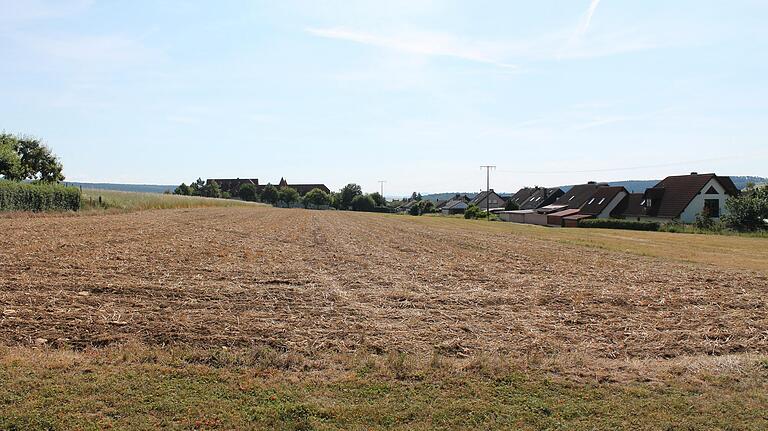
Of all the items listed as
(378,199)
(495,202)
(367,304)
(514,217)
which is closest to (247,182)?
(378,199)

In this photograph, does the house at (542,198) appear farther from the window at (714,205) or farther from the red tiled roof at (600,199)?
the window at (714,205)

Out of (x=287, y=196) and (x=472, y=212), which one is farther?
(x=287, y=196)

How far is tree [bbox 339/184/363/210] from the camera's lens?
14062 cm

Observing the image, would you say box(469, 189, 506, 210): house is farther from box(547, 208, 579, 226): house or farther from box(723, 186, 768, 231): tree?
box(723, 186, 768, 231): tree

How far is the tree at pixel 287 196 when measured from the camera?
145625 millimetres

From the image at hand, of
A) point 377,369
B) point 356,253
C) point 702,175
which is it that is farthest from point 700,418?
point 702,175

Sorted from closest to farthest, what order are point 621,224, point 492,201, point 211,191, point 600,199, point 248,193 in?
point 621,224, point 600,199, point 492,201, point 211,191, point 248,193

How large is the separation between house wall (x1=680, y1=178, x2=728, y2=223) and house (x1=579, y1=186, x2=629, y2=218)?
10399mm

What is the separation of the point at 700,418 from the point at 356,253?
546 inches

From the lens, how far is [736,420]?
4.85 m

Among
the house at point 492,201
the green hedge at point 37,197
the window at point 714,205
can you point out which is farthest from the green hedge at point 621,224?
the house at point 492,201

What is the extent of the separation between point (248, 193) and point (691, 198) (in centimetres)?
11309

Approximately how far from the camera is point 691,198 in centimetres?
5809

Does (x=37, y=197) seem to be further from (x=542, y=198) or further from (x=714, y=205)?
(x=542, y=198)
